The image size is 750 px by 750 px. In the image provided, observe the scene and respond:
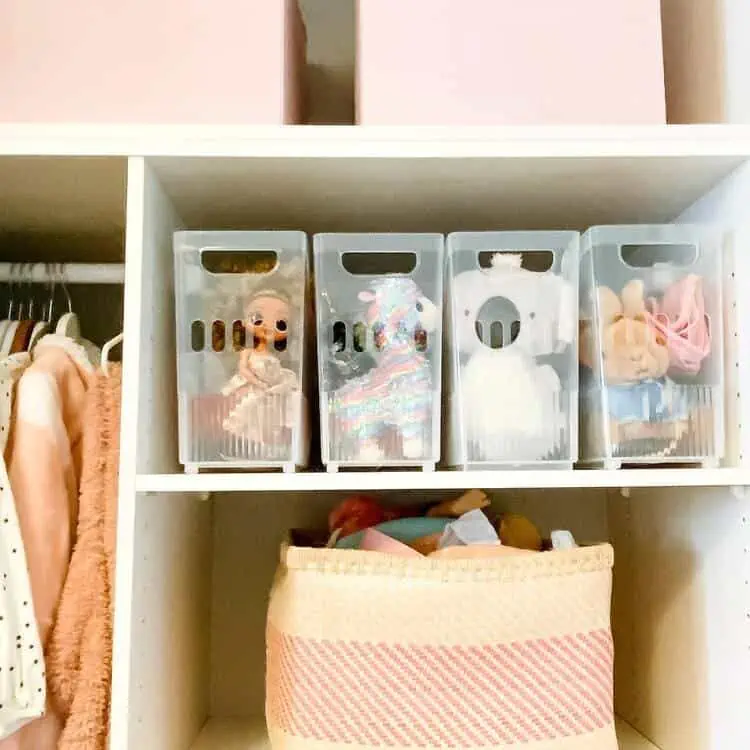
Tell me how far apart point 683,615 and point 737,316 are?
1.16 feet

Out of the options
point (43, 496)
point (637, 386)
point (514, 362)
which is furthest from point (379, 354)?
point (43, 496)

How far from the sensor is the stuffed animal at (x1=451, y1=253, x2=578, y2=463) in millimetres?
866

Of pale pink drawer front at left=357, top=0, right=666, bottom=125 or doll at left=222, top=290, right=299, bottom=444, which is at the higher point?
pale pink drawer front at left=357, top=0, right=666, bottom=125

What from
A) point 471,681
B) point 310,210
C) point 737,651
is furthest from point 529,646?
point 310,210

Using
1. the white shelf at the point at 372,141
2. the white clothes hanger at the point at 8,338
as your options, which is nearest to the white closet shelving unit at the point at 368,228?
the white shelf at the point at 372,141

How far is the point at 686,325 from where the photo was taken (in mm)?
862

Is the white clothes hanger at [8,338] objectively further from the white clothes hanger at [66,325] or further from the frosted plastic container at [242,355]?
the frosted plastic container at [242,355]

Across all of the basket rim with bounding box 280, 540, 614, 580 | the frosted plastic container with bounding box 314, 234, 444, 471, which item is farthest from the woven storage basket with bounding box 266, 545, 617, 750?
the frosted plastic container with bounding box 314, 234, 444, 471

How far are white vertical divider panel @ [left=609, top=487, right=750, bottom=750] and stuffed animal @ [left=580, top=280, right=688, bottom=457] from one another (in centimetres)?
10

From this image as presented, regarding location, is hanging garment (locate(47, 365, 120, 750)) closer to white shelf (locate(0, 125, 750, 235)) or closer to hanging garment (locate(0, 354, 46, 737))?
hanging garment (locate(0, 354, 46, 737))

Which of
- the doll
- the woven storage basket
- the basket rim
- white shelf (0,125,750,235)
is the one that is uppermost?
white shelf (0,125,750,235)

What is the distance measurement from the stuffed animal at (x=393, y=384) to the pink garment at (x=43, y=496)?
0.93ft

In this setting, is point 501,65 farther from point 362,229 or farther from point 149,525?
point 149,525

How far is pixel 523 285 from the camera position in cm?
88
